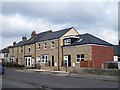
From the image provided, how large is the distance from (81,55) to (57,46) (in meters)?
6.80

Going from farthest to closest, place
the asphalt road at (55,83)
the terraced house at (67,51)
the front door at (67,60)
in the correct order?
the front door at (67,60) → the terraced house at (67,51) → the asphalt road at (55,83)

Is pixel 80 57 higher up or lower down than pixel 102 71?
higher up

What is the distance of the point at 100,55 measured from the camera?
44.8m

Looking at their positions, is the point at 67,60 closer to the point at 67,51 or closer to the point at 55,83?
the point at 67,51

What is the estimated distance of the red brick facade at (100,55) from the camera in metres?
43.7

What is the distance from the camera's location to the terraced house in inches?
1725

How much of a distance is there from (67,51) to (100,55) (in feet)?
19.6

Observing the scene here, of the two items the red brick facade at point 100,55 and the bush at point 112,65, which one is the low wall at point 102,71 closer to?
the bush at point 112,65

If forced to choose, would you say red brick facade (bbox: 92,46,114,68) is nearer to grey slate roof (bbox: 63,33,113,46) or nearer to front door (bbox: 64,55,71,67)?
grey slate roof (bbox: 63,33,113,46)

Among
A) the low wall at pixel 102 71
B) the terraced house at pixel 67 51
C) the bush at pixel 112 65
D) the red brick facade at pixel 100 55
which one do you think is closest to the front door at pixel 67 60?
the terraced house at pixel 67 51

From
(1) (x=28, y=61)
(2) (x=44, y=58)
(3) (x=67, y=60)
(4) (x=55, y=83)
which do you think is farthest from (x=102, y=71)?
(1) (x=28, y=61)

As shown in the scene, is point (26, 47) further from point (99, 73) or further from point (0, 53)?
point (99, 73)

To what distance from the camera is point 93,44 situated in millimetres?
43656

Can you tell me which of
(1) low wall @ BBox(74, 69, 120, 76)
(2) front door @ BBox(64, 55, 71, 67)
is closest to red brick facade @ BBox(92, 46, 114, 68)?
(2) front door @ BBox(64, 55, 71, 67)
